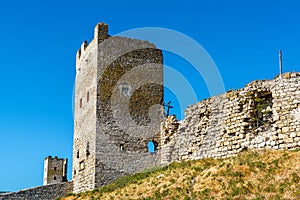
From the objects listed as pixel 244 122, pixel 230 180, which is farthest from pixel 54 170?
pixel 230 180

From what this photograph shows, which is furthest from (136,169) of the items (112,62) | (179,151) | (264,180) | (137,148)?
(264,180)

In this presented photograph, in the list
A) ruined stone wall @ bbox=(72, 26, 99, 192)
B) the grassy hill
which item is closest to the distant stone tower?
ruined stone wall @ bbox=(72, 26, 99, 192)

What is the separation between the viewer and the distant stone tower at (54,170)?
4359cm

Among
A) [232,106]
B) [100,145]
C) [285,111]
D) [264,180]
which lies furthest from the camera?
[100,145]

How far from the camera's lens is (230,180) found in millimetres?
14375

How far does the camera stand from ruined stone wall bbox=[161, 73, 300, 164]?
16.3 meters

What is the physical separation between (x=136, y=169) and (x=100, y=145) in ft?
6.22

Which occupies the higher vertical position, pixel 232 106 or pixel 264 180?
pixel 232 106

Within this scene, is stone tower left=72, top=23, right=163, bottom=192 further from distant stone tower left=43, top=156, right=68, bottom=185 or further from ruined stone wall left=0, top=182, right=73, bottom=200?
distant stone tower left=43, top=156, right=68, bottom=185

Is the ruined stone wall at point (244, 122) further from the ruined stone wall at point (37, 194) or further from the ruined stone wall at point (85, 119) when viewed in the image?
the ruined stone wall at point (37, 194)

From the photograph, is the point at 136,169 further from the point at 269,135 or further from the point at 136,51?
the point at 269,135

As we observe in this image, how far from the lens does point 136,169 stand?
2331 centimetres

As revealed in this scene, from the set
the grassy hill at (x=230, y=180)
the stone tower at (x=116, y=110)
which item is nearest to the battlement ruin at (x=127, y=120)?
the stone tower at (x=116, y=110)

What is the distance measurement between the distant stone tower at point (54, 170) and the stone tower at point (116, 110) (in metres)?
18.5
